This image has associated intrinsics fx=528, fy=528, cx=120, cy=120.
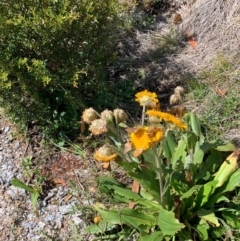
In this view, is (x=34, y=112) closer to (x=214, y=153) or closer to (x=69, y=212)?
(x=69, y=212)

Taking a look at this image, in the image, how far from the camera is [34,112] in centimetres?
373

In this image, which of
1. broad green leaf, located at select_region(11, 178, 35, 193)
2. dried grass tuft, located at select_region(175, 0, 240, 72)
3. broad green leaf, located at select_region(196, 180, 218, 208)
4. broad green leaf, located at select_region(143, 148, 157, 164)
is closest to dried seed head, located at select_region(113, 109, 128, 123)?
broad green leaf, located at select_region(143, 148, 157, 164)

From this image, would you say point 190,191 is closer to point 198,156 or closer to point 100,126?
point 198,156

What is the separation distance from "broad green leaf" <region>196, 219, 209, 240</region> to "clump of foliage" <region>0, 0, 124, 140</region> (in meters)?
1.22

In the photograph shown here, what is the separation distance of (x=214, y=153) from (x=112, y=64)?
1420 millimetres

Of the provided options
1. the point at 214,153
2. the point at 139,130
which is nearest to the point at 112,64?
the point at 214,153

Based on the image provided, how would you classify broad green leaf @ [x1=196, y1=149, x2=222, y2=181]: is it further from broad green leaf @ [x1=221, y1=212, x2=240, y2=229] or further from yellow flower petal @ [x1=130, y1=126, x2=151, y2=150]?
yellow flower petal @ [x1=130, y1=126, x2=151, y2=150]

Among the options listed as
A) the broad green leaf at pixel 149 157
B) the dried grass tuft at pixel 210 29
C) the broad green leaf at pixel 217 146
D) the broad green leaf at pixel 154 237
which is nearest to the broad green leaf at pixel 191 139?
the broad green leaf at pixel 217 146

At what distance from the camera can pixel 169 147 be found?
11.0 feet

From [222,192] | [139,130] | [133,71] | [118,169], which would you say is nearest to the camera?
[139,130]

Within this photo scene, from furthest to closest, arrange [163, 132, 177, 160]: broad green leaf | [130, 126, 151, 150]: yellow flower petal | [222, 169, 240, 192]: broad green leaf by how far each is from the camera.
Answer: [163, 132, 177, 160]: broad green leaf < [222, 169, 240, 192]: broad green leaf < [130, 126, 151, 150]: yellow flower petal

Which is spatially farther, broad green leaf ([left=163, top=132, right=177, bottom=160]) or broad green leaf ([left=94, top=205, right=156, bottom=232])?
broad green leaf ([left=163, top=132, right=177, bottom=160])

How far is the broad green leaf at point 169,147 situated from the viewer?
3.30 m

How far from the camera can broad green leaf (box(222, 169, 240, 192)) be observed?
3.05 m
